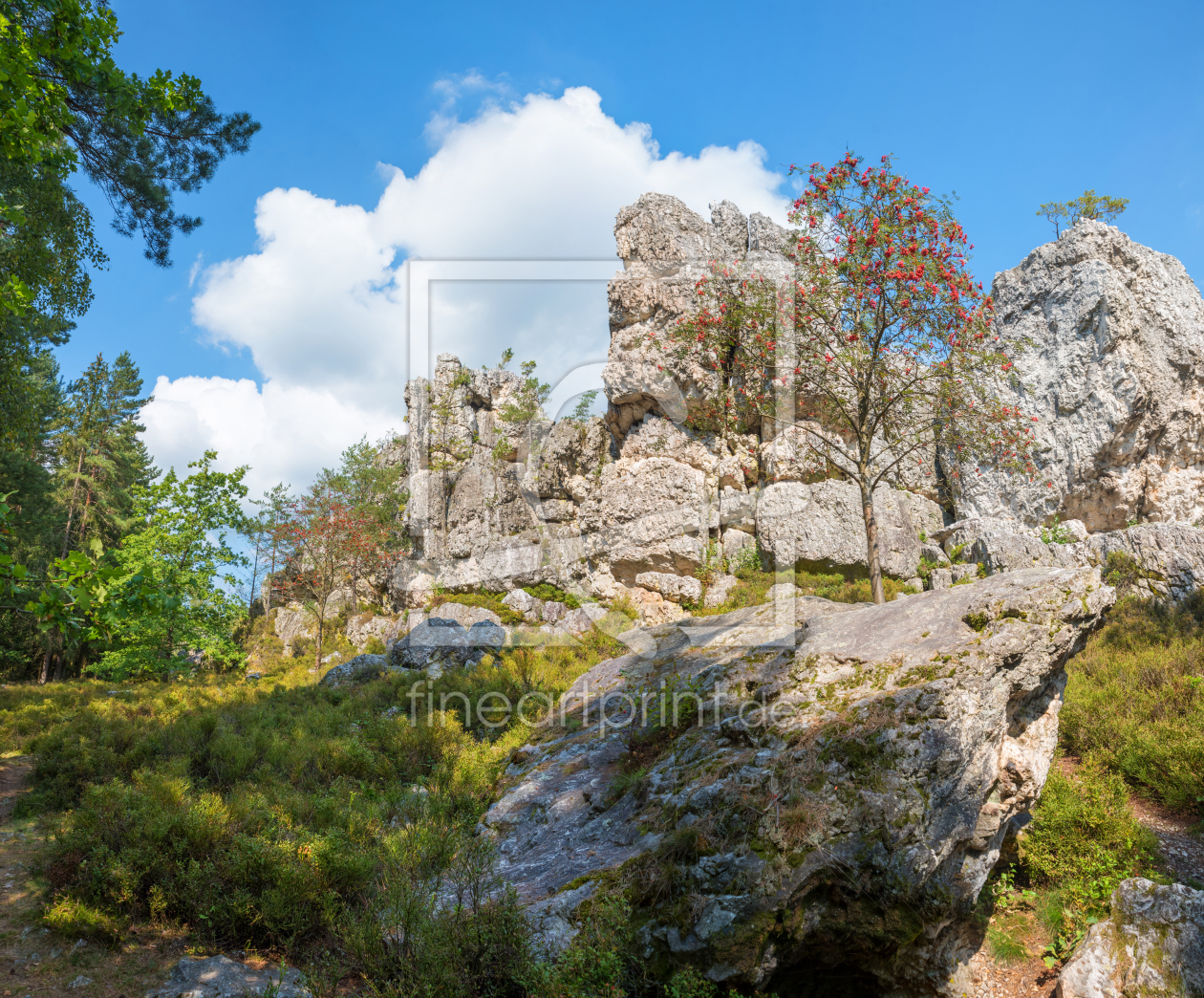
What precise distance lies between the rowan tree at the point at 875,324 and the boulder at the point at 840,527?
261 inches

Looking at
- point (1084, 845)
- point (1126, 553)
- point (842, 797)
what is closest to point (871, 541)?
point (1084, 845)

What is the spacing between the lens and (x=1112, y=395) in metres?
17.8

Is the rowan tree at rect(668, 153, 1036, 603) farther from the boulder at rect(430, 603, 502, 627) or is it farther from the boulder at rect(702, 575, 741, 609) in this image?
the boulder at rect(430, 603, 502, 627)

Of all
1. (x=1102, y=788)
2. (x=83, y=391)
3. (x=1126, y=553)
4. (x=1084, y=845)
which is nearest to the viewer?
(x=1084, y=845)

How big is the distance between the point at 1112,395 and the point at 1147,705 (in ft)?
45.5

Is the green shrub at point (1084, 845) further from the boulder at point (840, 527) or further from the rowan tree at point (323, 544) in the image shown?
the rowan tree at point (323, 544)

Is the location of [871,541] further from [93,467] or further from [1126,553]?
[93,467]

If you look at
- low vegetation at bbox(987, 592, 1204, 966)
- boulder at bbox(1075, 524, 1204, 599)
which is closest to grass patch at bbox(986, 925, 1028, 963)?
low vegetation at bbox(987, 592, 1204, 966)

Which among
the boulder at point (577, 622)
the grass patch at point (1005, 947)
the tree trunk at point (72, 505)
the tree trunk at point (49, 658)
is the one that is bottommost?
the tree trunk at point (49, 658)

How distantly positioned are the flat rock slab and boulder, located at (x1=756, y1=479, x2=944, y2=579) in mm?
16772

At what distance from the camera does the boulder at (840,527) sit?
18.3m

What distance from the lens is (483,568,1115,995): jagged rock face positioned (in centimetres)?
430

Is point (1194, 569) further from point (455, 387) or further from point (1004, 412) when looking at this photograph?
point (455, 387)

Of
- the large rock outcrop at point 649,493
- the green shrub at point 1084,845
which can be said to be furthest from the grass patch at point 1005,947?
the large rock outcrop at point 649,493
